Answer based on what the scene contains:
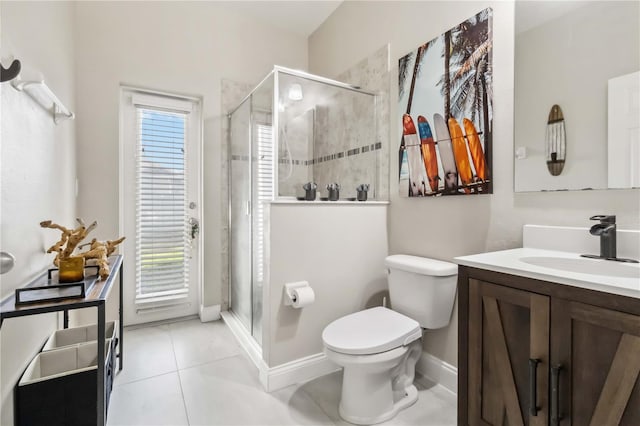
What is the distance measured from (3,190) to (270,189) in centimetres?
127

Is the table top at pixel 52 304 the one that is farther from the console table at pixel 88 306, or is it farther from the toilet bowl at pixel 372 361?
the toilet bowl at pixel 372 361

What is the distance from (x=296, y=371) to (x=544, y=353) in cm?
134

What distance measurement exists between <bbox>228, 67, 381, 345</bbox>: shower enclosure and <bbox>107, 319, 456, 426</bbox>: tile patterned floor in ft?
1.10

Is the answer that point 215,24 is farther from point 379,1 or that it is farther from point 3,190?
point 3,190

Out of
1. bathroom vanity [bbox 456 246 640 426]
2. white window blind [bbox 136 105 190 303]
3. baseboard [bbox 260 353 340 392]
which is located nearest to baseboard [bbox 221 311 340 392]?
baseboard [bbox 260 353 340 392]

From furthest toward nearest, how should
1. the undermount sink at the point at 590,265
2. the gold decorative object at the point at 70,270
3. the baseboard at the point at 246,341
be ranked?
the baseboard at the point at 246,341 → the gold decorative object at the point at 70,270 → the undermount sink at the point at 590,265

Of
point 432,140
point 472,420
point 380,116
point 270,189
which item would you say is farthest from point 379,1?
point 472,420

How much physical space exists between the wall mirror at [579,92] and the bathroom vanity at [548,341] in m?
0.36

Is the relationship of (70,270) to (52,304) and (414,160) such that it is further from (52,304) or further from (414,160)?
(414,160)

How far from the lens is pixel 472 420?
1.22 metres

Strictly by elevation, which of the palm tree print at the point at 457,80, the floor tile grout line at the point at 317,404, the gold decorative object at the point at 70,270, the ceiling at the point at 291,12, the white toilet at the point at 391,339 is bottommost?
the floor tile grout line at the point at 317,404

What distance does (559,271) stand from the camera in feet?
3.28

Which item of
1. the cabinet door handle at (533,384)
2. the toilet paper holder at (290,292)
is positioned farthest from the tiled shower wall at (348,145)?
the cabinet door handle at (533,384)

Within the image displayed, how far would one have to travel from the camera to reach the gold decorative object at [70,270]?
132cm
